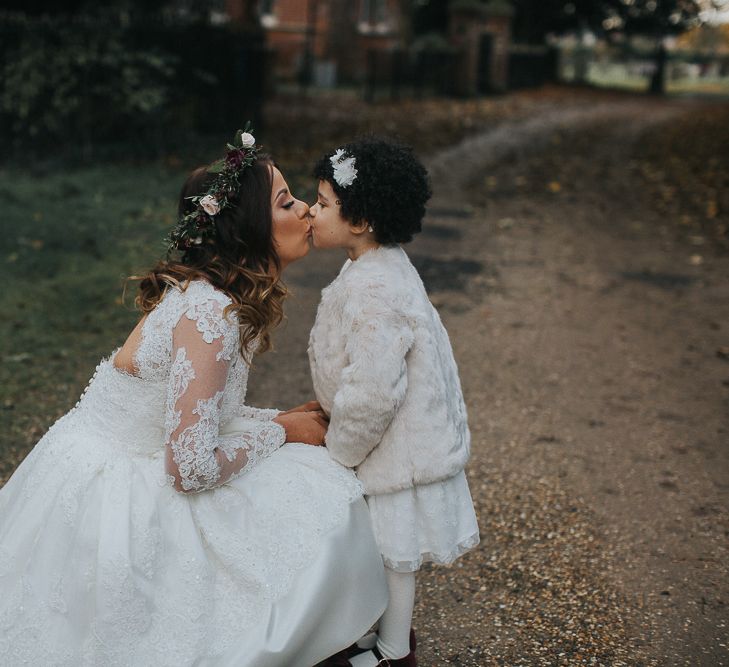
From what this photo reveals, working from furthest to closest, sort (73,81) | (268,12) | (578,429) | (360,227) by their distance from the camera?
1. (268,12)
2. (73,81)
3. (578,429)
4. (360,227)

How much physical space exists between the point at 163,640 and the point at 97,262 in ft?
19.0

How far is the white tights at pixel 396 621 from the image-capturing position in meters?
2.83

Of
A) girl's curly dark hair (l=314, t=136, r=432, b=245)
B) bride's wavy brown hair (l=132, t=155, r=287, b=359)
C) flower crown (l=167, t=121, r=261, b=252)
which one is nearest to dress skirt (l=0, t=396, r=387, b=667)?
A: bride's wavy brown hair (l=132, t=155, r=287, b=359)

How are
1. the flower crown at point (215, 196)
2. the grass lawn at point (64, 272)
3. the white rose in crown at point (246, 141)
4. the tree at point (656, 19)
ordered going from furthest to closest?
1. the tree at point (656, 19)
2. the grass lawn at point (64, 272)
3. the white rose in crown at point (246, 141)
4. the flower crown at point (215, 196)

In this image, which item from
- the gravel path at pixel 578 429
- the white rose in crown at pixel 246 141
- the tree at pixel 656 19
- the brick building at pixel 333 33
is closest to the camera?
the white rose in crown at pixel 246 141

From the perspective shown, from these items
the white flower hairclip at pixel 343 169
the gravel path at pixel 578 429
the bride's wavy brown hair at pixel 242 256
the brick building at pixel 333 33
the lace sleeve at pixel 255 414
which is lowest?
the gravel path at pixel 578 429

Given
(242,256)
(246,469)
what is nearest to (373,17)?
(242,256)

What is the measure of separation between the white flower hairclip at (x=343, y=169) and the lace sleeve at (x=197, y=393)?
501mm

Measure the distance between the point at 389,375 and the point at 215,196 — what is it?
0.70 m

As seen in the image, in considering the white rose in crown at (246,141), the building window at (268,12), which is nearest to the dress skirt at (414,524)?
the white rose in crown at (246,141)

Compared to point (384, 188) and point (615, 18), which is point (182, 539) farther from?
point (615, 18)

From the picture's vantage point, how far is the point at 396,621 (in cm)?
284

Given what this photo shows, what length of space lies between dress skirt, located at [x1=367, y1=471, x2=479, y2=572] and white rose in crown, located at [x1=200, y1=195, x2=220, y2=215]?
3.17 ft

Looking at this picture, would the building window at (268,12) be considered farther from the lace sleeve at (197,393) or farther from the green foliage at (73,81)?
the lace sleeve at (197,393)
